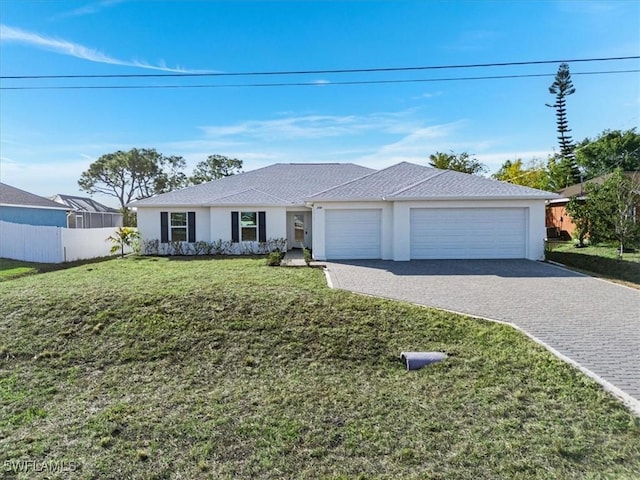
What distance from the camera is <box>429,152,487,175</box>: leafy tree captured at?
32825 mm

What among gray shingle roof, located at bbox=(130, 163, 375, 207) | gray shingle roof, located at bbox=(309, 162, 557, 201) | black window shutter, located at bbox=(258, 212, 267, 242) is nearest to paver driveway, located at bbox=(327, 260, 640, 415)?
gray shingle roof, located at bbox=(309, 162, 557, 201)

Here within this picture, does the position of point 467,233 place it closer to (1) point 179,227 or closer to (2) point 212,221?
(2) point 212,221

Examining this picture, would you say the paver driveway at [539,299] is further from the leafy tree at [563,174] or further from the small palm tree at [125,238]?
the leafy tree at [563,174]

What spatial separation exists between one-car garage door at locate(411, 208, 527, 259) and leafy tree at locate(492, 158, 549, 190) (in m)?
25.7

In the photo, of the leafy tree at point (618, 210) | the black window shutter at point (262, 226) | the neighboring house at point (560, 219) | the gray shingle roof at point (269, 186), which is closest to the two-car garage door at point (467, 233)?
the leafy tree at point (618, 210)

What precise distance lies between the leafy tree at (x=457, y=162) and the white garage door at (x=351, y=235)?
64.2 ft

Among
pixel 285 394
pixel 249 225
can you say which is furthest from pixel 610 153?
pixel 285 394

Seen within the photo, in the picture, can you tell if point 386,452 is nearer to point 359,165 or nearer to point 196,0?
point 196,0

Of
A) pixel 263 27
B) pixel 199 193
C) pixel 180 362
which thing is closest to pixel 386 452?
pixel 180 362

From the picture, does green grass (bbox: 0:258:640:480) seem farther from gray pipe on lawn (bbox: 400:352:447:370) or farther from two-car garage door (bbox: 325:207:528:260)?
two-car garage door (bbox: 325:207:528:260)

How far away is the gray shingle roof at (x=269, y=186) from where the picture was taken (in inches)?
750

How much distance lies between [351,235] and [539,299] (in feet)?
26.8

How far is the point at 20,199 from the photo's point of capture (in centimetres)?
2289

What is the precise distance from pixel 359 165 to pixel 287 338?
20.8 meters
